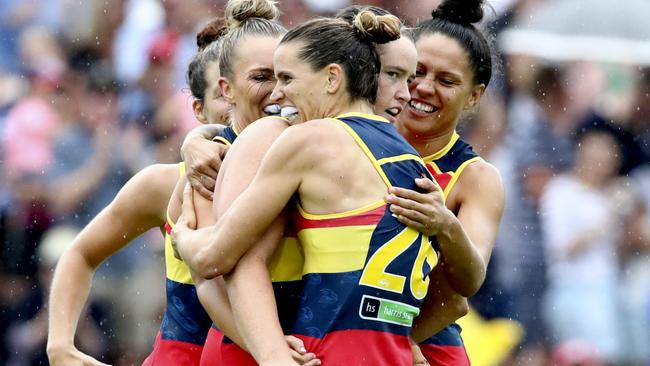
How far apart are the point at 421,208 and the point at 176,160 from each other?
472cm

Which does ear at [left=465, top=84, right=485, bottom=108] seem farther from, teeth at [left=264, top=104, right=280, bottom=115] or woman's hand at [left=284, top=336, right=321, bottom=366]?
woman's hand at [left=284, top=336, right=321, bottom=366]

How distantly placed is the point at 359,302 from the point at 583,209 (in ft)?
16.3

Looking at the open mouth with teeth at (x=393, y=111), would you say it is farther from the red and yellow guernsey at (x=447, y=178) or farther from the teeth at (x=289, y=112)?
the red and yellow guernsey at (x=447, y=178)

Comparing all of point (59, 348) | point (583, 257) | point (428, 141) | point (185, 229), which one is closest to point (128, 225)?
point (59, 348)

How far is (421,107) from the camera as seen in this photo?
4805mm

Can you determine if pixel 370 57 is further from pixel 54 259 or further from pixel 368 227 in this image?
pixel 54 259

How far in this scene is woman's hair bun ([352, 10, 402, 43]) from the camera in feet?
13.0

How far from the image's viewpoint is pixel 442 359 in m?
4.83

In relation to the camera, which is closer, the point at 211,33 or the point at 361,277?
the point at 361,277

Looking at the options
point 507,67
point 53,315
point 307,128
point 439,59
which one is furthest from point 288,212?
point 507,67

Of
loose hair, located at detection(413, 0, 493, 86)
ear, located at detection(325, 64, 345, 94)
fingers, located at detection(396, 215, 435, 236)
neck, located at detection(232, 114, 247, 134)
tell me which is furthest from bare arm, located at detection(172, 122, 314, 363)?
loose hair, located at detection(413, 0, 493, 86)

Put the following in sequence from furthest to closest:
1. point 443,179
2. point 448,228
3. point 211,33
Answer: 1. point 211,33
2. point 443,179
3. point 448,228

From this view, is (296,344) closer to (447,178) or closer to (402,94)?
(402,94)

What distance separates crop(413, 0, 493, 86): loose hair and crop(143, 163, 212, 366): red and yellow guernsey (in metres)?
1.22
